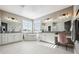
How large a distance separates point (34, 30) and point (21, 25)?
1.60m

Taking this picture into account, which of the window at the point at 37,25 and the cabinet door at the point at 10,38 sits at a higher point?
the window at the point at 37,25

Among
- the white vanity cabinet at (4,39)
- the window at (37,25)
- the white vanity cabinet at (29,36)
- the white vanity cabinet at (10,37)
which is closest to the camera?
the white vanity cabinet at (4,39)

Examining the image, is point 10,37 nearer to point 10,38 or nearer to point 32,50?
point 10,38

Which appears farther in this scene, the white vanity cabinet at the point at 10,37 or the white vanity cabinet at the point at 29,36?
the white vanity cabinet at the point at 29,36

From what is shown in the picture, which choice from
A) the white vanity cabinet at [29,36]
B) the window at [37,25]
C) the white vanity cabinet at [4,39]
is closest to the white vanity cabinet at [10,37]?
the white vanity cabinet at [4,39]

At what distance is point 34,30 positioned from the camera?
840 centimetres

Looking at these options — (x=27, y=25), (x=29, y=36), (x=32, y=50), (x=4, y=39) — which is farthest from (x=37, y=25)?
(x=32, y=50)

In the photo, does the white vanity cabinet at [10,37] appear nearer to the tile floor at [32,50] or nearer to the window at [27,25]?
the tile floor at [32,50]

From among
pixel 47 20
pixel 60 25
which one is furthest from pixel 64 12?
pixel 47 20

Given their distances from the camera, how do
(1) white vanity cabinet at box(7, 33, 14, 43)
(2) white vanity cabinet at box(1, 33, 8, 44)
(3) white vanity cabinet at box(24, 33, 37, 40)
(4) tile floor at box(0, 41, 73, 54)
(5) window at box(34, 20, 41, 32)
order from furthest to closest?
(5) window at box(34, 20, 41, 32) → (3) white vanity cabinet at box(24, 33, 37, 40) → (1) white vanity cabinet at box(7, 33, 14, 43) → (2) white vanity cabinet at box(1, 33, 8, 44) → (4) tile floor at box(0, 41, 73, 54)

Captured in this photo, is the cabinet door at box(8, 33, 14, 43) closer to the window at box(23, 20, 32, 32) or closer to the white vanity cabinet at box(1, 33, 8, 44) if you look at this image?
the white vanity cabinet at box(1, 33, 8, 44)

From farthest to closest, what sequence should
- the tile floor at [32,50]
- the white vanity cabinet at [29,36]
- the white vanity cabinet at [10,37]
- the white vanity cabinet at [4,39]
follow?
the white vanity cabinet at [29,36] < the white vanity cabinet at [10,37] < the white vanity cabinet at [4,39] < the tile floor at [32,50]

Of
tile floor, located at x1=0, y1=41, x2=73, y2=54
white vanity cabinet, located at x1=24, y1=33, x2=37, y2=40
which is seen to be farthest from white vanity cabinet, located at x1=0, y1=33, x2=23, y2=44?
white vanity cabinet, located at x1=24, y1=33, x2=37, y2=40
